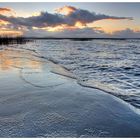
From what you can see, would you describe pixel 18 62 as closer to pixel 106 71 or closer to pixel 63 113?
pixel 106 71

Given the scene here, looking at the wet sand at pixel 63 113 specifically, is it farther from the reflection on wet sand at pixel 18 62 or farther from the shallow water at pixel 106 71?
the reflection on wet sand at pixel 18 62

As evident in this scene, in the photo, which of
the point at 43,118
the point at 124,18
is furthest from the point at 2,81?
the point at 124,18

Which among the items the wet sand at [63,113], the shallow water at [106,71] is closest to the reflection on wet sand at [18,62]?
the shallow water at [106,71]

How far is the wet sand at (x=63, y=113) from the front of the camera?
4488mm

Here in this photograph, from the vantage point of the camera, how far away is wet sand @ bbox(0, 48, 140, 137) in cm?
449

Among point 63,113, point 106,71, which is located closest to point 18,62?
point 106,71

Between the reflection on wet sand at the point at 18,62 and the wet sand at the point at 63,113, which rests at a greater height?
the wet sand at the point at 63,113

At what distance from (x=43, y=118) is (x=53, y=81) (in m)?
4.21

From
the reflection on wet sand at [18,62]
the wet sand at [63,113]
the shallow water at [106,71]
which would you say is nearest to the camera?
the wet sand at [63,113]

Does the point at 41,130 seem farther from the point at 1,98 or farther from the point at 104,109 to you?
the point at 1,98

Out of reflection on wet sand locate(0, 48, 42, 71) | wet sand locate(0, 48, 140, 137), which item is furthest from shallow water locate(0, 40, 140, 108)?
wet sand locate(0, 48, 140, 137)

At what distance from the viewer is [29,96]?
269 inches

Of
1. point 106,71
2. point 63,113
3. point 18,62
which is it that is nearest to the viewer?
point 63,113

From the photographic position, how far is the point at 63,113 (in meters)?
5.46
